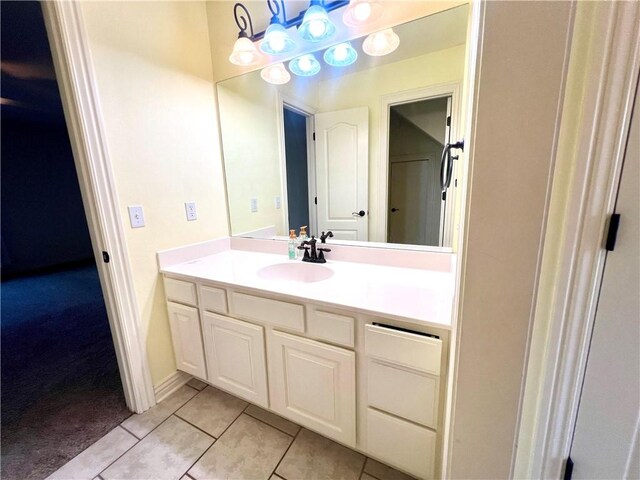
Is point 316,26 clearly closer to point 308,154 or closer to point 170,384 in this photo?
point 308,154

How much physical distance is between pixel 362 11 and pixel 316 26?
0.74ft

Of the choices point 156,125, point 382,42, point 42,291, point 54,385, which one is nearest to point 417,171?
point 382,42

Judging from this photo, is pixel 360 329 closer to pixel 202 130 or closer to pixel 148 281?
pixel 148 281

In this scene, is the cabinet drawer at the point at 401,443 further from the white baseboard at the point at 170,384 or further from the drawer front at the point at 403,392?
the white baseboard at the point at 170,384

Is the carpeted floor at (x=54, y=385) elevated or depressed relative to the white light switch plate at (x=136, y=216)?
depressed

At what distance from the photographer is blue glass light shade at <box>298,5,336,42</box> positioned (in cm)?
119

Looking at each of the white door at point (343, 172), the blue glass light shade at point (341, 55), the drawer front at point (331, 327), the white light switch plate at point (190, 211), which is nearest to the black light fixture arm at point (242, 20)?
the blue glass light shade at point (341, 55)

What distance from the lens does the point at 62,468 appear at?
44.1 inches

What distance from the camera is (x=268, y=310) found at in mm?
1116

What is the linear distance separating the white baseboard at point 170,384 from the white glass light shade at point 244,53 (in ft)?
6.27

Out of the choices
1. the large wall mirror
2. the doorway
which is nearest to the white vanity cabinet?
the large wall mirror

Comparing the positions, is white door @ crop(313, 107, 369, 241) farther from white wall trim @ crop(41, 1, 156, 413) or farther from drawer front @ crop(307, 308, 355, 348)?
white wall trim @ crop(41, 1, 156, 413)

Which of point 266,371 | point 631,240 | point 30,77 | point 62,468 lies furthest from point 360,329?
point 30,77

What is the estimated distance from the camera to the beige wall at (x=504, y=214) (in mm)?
443
